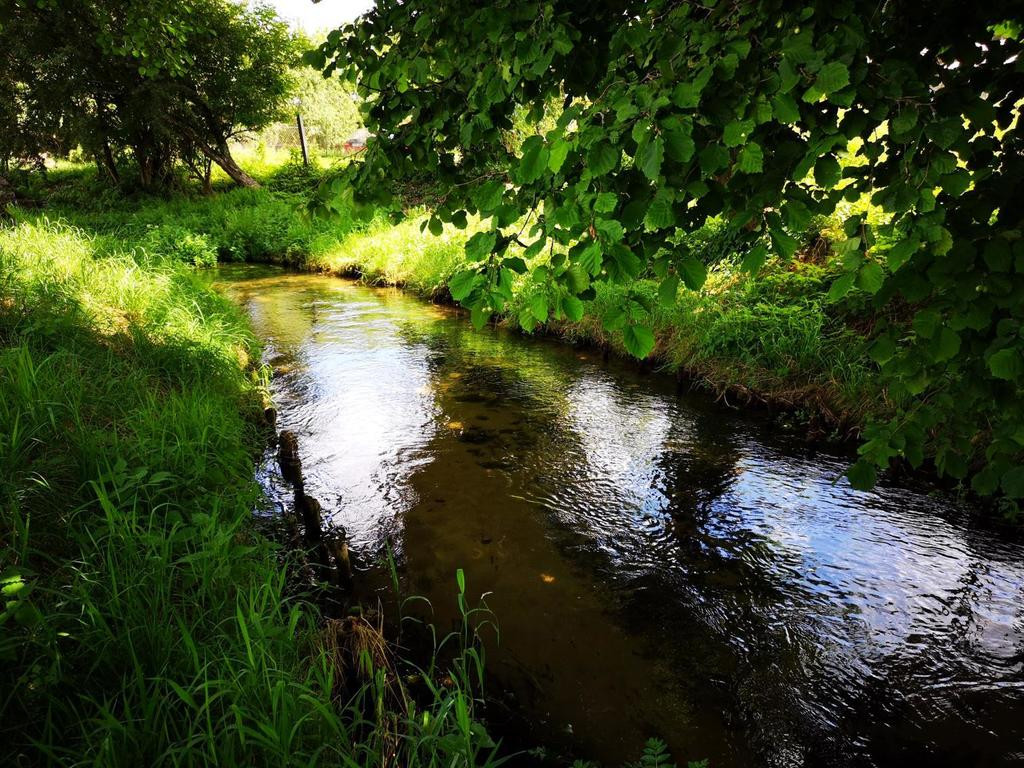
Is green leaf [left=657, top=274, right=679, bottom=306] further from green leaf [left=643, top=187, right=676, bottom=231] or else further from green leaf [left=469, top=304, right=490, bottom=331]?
green leaf [left=469, top=304, right=490, bottom=331]

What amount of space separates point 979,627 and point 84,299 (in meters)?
8.08

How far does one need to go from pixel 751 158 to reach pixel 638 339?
60cm

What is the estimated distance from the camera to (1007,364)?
183 cm

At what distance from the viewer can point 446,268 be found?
12.3 m

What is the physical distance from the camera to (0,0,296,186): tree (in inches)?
805

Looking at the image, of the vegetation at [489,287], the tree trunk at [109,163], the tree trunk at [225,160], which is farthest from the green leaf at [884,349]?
the tree trunk at [109,163]

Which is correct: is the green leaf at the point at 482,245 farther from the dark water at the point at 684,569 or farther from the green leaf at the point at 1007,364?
the dark water at the point at 684,569

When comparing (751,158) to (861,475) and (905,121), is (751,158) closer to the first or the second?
(905,121)

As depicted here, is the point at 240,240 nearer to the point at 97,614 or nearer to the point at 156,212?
the point at 156,212

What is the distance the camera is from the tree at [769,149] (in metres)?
1.57

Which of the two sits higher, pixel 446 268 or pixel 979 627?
pixel 446 268

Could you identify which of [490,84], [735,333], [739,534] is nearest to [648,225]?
[490,84]

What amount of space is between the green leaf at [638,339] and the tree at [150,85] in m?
22.8

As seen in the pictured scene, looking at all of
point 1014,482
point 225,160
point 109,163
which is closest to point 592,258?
point 1014,482
